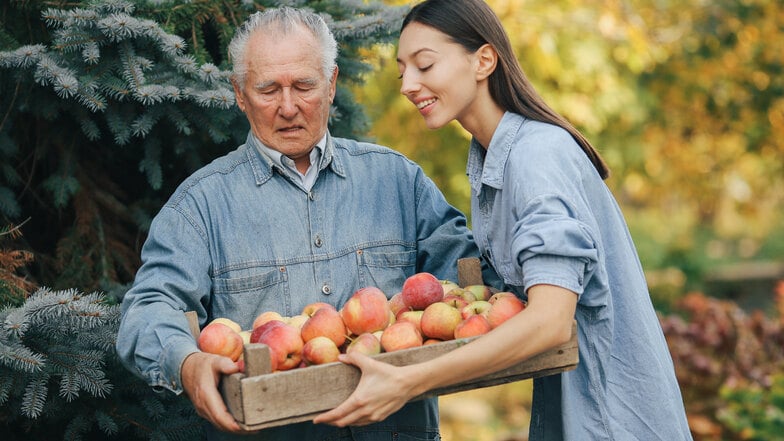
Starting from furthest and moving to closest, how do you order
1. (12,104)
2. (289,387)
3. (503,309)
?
(12,104)
(503,309)
(289,387)

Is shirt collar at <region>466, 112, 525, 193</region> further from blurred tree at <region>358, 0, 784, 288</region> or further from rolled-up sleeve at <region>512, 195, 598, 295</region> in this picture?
blurred tree at <region>358, 0, 784, 288</region>

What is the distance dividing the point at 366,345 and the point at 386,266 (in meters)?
0.67

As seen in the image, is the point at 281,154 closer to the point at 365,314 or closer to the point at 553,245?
the point at 365,314

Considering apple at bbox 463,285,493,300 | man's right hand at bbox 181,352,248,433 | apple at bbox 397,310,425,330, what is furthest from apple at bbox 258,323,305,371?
apple at bbox 463,285,493,300

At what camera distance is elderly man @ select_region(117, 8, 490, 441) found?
8.18ft

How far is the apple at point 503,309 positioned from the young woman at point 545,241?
0.26 ft

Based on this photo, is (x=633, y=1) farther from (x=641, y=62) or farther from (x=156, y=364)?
(x=156, y=364)

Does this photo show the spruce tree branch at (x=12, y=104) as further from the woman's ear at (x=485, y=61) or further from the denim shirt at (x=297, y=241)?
the woman's ear at (x=485, y=61)

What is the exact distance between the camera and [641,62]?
7078 millimetres

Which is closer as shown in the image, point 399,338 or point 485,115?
point 399,338

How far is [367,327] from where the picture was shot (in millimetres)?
2158

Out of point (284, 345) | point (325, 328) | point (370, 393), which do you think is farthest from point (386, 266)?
point (370, 393)

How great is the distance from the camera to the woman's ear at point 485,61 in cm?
235

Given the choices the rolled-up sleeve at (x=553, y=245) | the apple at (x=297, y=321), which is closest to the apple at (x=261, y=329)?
the apple at (x=297, y=321)
